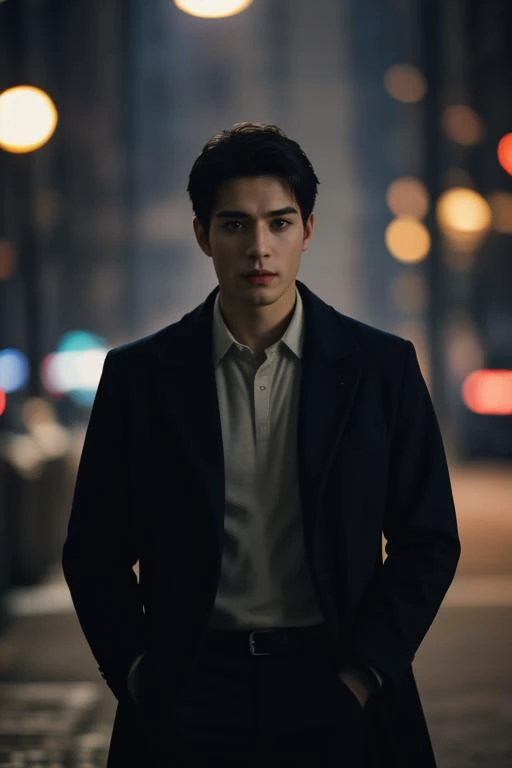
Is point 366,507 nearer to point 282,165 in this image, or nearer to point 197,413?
point 197,413

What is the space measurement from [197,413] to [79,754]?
316 cm

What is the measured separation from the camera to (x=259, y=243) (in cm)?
285

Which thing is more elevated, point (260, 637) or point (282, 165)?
point (282, 165)

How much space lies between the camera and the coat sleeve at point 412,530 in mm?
2824

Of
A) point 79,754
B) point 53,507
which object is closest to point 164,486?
point 79,754

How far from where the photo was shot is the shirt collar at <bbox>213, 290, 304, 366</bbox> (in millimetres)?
2908

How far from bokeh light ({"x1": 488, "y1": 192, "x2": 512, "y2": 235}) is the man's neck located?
33436mm

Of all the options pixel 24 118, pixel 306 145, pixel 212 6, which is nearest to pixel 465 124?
pixel 24 118

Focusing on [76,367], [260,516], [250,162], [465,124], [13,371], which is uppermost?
[465,124]

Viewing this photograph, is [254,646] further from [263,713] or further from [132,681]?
[132,681]

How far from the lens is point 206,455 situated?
2.76 m

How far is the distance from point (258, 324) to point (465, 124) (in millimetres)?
34115

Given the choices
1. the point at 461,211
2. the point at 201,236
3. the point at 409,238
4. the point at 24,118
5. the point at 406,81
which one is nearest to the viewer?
the point at 201,236

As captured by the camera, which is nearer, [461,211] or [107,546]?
[107,546]
